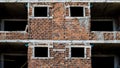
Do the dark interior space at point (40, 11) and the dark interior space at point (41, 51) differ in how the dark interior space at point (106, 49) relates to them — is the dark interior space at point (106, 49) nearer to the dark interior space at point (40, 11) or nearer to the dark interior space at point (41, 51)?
the dark interior space at point (41, 51)

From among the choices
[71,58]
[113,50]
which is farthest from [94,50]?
[71,58]

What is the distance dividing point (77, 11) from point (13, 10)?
558cm

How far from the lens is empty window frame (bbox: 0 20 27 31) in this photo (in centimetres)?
3789

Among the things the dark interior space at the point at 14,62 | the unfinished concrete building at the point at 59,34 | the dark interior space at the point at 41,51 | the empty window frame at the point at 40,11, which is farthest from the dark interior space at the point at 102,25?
the dark interior space at the point at 14,62

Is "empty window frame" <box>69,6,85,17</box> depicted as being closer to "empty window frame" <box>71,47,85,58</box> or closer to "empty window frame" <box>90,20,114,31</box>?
"empty window frame" <box>71,47,85,58</box>

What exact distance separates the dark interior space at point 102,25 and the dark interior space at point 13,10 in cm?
622

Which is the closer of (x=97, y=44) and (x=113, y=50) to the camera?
(x=97, y=44)

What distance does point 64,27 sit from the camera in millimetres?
34375

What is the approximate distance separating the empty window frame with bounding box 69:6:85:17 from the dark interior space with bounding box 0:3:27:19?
3860mm

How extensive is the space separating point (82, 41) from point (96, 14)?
464 cm

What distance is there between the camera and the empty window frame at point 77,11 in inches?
1371

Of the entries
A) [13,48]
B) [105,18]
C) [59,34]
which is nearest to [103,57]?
[105,18]

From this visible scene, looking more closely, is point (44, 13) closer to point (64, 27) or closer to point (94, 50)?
point (64, 27)

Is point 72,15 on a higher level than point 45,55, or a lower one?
higher
